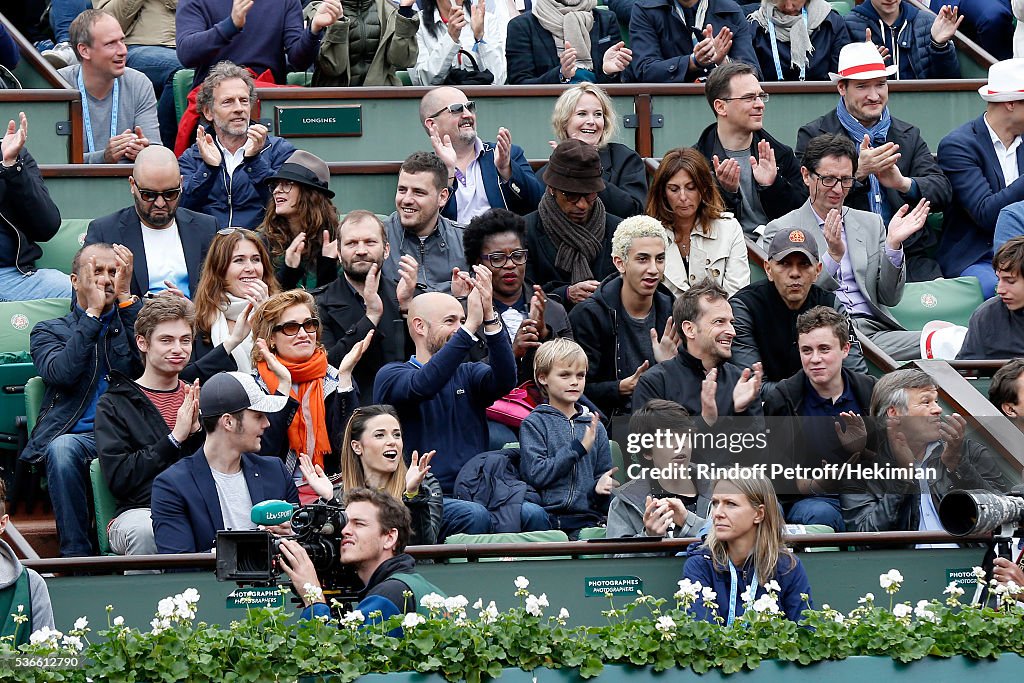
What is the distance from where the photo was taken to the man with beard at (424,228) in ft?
30.8

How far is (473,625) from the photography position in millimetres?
6004

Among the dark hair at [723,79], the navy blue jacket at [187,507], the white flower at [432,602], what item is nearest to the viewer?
the white flower at [432,602]

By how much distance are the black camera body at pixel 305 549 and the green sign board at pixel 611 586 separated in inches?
53.3

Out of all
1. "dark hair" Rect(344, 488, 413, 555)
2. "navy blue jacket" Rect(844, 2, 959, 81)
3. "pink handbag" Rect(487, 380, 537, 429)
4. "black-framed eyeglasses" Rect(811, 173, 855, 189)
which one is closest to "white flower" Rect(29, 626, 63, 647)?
"dark hair" Rect(344, 488, 413, 555)

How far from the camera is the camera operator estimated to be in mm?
6113

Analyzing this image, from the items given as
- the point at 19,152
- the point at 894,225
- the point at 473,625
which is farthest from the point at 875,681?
the point at 19,152

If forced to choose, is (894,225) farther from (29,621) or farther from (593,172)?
(29,621)

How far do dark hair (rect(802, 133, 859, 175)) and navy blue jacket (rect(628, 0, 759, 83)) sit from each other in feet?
5.82

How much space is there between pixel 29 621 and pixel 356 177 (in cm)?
453

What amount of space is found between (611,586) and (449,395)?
125 cm

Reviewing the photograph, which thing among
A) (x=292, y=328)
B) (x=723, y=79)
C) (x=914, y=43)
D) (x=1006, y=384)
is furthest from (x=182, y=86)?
(x=1006, y=384)

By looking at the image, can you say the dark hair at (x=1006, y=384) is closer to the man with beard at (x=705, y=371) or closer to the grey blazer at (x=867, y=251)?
the man with beard at (x=705, y=371)

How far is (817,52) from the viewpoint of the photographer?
12.1 m

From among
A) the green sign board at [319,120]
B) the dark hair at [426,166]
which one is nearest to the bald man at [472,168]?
the dark hair at [426,166]
